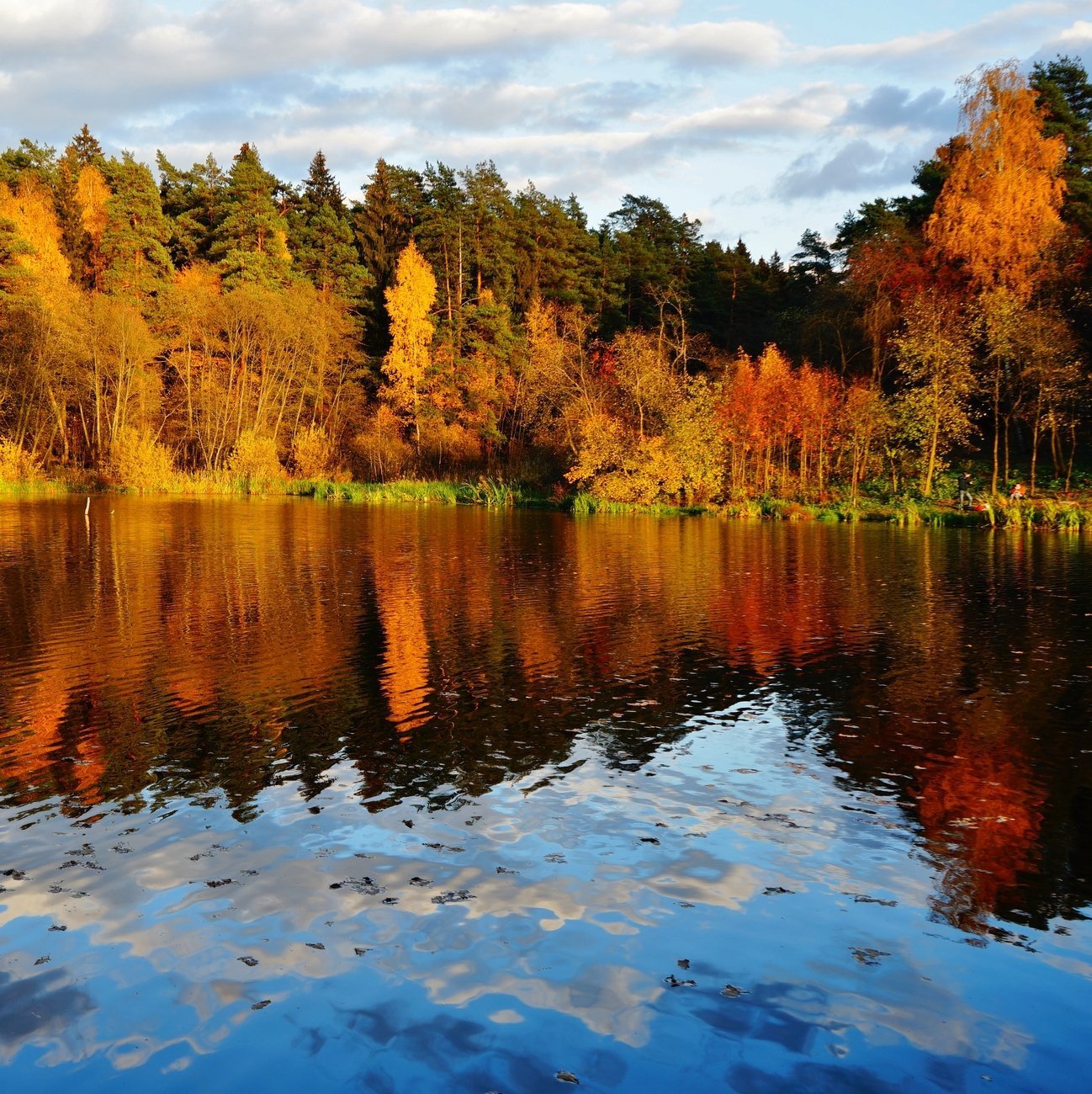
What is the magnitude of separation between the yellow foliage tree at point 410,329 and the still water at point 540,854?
180ft

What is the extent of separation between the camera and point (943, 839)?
25.6ft

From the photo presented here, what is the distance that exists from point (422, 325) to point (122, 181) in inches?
1077

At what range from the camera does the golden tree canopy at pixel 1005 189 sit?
46.3 m

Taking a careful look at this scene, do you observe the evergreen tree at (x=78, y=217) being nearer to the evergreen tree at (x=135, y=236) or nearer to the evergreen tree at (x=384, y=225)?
the evergreen tree at (x=135, y=236)

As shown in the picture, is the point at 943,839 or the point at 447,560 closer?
the point at 943,839

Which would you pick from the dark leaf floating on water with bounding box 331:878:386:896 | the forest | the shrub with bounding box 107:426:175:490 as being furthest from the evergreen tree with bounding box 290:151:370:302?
the dark leaf floating on water with bounding box 331:878:386:896

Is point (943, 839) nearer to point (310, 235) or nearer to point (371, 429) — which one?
point (371, 429)

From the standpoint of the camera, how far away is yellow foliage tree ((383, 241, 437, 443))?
69.3 meters

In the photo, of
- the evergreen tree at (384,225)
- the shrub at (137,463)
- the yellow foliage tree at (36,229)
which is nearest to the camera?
the shrub at (137,463)

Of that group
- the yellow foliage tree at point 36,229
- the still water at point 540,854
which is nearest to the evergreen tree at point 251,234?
the yellow foliage tree at point 36,229

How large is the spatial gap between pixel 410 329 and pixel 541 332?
10.1m

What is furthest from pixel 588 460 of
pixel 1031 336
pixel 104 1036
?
pixel 104 1036

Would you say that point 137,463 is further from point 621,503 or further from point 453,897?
point 453,897

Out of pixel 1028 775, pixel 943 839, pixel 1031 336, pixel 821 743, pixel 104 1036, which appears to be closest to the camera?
pixel 104 1036
